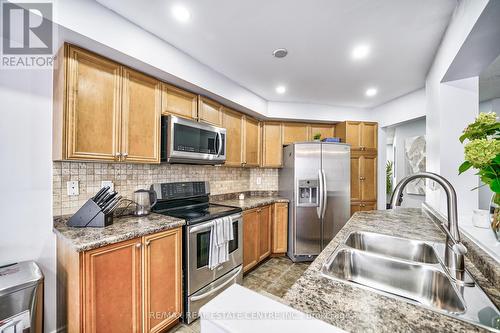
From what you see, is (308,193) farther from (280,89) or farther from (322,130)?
(280,89)

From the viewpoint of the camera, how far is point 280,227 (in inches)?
130

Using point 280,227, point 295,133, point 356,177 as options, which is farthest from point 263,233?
point 356,177

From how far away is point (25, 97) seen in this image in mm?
1538

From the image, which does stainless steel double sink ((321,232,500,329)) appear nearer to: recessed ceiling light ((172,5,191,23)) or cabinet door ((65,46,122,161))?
cabinet door ((65,46,122,161))

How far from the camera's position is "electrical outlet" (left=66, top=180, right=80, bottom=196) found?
1.70 metres

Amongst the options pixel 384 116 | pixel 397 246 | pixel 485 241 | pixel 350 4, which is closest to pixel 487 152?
pixel 485 241

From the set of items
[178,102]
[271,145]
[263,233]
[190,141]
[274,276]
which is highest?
[178,102]

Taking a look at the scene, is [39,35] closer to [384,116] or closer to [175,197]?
[175,197]

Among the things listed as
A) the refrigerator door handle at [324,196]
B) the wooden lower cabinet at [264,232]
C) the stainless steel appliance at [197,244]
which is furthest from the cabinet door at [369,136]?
the stainless steel appliance at [197,244]

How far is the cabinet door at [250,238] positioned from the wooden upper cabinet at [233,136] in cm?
75

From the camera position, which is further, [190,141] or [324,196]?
[324,196]

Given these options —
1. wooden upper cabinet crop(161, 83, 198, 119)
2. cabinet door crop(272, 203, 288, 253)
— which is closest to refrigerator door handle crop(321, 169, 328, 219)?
cabinet door crop(272, 203, 288, 253)

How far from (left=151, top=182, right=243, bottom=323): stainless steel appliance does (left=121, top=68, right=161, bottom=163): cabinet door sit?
1.49 feet

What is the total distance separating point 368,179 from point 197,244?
10.5 feet
